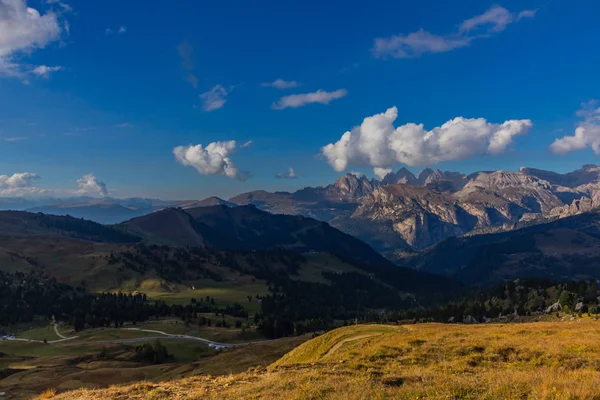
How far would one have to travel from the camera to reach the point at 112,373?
101 metres

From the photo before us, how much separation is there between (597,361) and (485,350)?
11.0m

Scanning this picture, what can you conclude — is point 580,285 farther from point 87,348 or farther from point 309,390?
point 87,348

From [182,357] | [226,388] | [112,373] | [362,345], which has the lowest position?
[182,357]

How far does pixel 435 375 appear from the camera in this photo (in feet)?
98.0

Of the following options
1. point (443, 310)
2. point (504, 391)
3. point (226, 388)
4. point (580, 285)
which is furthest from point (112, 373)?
point (580, 285)

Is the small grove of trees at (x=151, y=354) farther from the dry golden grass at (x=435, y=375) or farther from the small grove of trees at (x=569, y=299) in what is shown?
the small grove of trees at (x=569, y=299)

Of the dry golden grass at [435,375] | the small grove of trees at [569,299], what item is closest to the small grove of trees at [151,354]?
the dry golden grass at [435,375]

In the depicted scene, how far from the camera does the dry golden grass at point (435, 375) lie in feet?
77.2

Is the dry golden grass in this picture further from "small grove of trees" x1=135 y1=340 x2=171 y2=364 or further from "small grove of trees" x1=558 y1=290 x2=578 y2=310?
"small grove of trees" x1=135 y1=340 x2=171 y2=364

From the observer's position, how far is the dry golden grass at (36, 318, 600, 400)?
2352 cm

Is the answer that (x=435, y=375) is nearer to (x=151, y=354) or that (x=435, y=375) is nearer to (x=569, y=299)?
(x=569, y=299)

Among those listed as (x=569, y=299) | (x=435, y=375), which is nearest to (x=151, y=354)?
(x=435, y=375)

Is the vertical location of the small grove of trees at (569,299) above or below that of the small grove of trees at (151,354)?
above

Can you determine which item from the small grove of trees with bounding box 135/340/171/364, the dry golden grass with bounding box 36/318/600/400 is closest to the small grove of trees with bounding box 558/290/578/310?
the dry golden grass with bounding box 36/318/600/400
